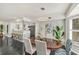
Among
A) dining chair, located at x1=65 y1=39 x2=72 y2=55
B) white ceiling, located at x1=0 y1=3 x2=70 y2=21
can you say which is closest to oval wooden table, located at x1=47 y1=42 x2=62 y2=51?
dining chair, located at x1=65 y1=39 x2=72 y2=55

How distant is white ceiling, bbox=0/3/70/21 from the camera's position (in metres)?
1.98

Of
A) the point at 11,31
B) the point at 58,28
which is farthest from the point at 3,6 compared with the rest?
the point at 58,28

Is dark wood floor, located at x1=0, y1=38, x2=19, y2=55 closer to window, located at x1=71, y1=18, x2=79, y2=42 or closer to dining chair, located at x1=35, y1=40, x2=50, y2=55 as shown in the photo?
dining chair, located at x1=35, y1=40, x2=50, y2=55

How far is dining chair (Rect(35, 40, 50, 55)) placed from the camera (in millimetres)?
2046

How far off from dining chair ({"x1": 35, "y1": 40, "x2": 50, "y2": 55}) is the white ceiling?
412mm

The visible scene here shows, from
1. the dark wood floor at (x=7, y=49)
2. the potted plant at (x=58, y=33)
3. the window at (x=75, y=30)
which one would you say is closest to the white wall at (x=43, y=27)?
the potted plant at (x=58, y=33)

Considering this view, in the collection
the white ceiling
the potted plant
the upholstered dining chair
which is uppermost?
the white ceiling

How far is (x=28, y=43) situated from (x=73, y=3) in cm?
101

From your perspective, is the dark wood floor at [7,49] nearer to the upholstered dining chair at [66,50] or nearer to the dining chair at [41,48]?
the dining chair at [41,48]

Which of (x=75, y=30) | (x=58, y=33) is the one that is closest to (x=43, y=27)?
(x=58, y=33)

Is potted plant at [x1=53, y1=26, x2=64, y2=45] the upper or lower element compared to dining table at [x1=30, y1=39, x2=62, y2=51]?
upper

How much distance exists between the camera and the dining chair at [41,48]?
2.05 metres
